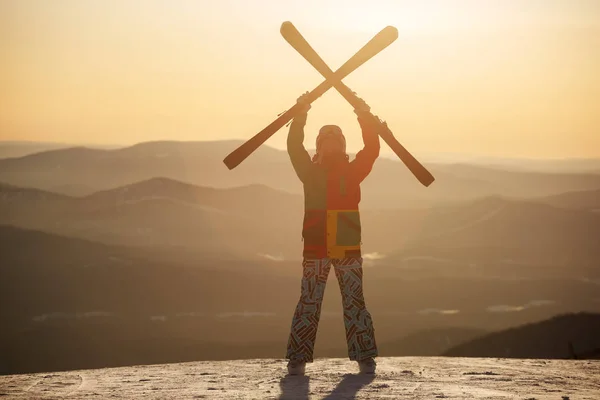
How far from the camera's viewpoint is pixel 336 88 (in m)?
10.0

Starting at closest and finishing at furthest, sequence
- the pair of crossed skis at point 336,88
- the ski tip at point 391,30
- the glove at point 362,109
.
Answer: the pair of crossed skis at point 336,88 < the glove at point 362,109 < the ski tip at point 391,30

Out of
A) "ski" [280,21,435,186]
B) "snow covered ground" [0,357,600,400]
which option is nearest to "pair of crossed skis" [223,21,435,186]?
"ski" [280,21,435,186]

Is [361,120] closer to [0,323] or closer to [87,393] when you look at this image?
[87,393]

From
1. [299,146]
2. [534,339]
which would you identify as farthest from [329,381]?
[534,339]

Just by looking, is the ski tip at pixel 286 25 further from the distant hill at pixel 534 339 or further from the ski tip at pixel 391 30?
the distant hill at pixel 534 339

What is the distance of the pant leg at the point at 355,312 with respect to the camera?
A: 952cm

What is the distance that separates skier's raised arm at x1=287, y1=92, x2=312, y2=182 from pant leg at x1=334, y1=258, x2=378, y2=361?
1.15 m

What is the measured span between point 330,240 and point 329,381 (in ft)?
5.16

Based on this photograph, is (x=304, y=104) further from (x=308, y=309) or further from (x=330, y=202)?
(x=308, y=309)

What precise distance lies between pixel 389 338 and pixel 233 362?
23.5 meters

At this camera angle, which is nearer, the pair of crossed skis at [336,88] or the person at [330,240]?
the person at [330,240]

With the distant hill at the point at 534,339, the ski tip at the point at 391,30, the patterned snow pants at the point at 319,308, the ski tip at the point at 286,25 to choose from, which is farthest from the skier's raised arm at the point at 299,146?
the distant hill at the point at 534,339

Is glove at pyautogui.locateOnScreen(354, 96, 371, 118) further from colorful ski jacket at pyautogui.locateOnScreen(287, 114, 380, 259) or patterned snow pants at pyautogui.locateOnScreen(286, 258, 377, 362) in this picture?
patterned snow pants at pyautogui.locateOnScreen(286, 258, 377, 362)

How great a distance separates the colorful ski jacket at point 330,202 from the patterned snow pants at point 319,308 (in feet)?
0.48
